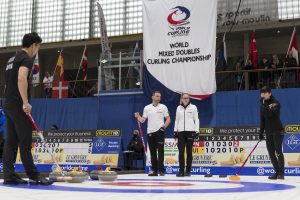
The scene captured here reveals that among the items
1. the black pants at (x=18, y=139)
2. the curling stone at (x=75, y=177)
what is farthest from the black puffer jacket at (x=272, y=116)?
the black pants at (x=18, y=139)

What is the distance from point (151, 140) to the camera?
24.8ft

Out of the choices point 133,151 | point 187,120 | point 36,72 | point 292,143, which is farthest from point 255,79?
point 36,72

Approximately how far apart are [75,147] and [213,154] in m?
3.58

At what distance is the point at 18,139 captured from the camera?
4.58 metres

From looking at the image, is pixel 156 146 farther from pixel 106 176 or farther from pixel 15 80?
pixel 15 80

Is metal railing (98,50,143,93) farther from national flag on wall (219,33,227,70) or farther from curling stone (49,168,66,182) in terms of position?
curling stone (49,168,66,182)

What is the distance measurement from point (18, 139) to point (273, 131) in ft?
13.5

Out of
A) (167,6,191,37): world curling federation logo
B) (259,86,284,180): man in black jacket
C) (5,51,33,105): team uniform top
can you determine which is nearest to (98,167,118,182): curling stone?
(5,51,33,105): team uniform top

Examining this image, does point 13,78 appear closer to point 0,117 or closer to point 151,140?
point 151,140

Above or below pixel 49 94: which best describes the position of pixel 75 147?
below

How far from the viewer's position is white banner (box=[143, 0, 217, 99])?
35.9 feet

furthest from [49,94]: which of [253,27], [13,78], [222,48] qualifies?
[13,78]

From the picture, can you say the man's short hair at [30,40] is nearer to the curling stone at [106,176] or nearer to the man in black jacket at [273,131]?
the curling stone at [106,176]

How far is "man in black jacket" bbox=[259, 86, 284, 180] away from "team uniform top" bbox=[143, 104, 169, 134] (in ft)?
5.94
